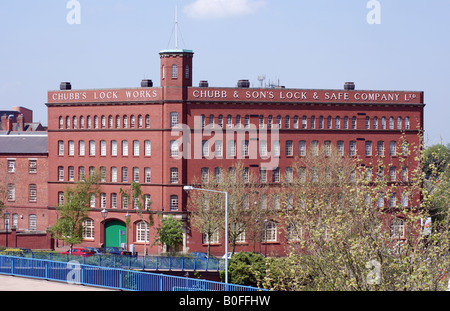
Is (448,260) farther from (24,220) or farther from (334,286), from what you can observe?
(24,220)

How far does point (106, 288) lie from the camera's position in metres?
39.4

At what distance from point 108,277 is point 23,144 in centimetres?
5738

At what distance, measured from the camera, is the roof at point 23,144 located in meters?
92.3

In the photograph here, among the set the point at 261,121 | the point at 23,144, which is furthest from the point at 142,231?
the point at 23,144

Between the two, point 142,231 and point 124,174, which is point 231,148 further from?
point 142,231

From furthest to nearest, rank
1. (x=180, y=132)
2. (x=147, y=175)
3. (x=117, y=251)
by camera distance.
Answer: (x=147, y=175) < (x=180, y=132) < (x=117, y=251)

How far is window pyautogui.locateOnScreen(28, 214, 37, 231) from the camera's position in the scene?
91.4m

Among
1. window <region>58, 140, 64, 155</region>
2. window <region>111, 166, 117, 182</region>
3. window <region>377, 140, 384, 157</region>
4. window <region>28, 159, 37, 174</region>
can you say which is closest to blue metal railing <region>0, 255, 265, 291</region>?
window <region>111, 166, 117, 182</region>

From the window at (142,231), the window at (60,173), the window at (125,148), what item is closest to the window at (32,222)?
the window at (60,173)

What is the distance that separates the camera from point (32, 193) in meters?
91.9

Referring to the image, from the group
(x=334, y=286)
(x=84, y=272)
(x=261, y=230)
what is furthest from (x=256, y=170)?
(x=334, y=286)

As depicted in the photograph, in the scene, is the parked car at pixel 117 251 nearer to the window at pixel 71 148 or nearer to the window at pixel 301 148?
the window at pixel 71 148

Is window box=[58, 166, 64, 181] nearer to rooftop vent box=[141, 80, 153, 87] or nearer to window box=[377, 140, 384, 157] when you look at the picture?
rooftop vent box=[141, 80, 153, 87]

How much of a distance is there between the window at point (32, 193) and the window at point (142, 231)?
16.1 meters
